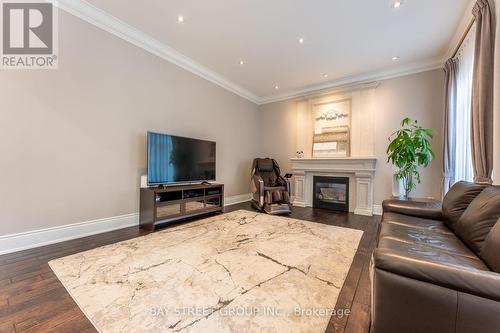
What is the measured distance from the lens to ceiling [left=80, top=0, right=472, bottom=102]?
258 cm

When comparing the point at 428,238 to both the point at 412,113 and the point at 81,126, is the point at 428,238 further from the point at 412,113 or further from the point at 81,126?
the point at 81,126

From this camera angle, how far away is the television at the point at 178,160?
10.6ft

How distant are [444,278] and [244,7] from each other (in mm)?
3079

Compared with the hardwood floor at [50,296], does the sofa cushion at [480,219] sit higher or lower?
higher

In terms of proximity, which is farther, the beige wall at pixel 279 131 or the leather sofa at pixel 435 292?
the beige wall at pixel 279 131

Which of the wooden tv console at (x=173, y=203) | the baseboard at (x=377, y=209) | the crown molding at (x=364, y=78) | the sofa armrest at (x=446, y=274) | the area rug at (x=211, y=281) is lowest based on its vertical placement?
the area rug at (x=211, y=281)

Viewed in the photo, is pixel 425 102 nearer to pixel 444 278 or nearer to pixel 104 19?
pixel 444 278

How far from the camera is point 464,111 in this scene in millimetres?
2926

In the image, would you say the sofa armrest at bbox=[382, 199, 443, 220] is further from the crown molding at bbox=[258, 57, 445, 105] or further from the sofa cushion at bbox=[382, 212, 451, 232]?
the crown molding at bbox=[258, 57, 445, 105]

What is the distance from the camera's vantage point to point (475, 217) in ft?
4.91

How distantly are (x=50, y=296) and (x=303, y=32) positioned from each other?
12.8 feet

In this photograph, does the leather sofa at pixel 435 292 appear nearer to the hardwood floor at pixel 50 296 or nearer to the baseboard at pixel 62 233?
the hardwood floor at pixel 50 296

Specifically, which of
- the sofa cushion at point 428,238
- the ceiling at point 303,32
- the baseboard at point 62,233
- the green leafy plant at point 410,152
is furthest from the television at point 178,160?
the green leafy plant at point 410,152

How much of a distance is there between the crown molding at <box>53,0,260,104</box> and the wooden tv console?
223 centimetres
